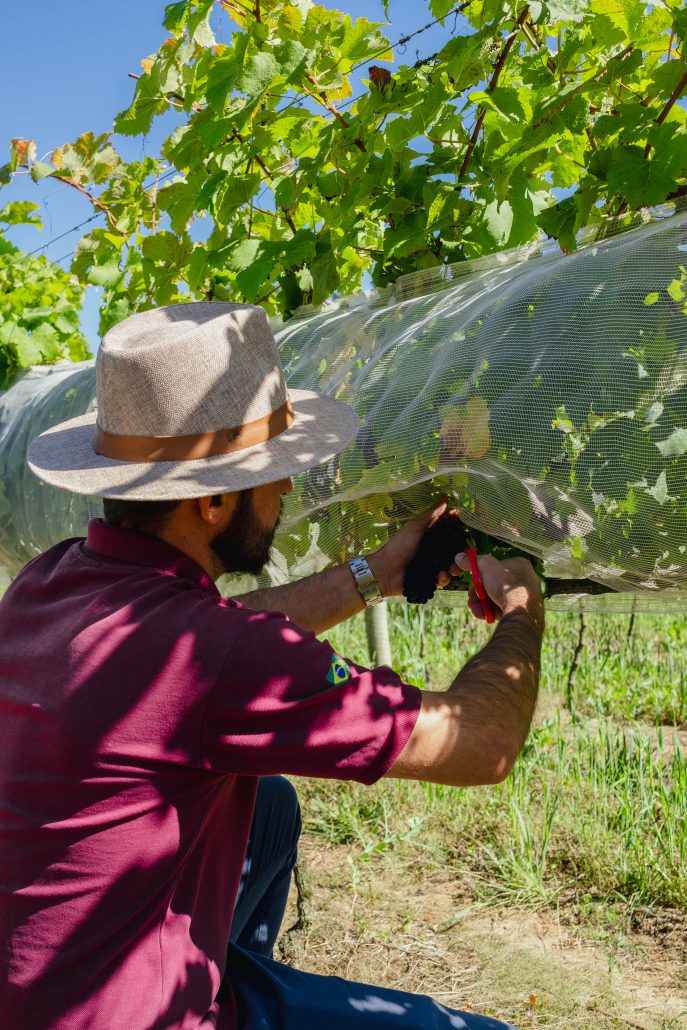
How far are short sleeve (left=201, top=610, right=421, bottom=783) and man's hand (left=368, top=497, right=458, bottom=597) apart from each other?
0.52 m

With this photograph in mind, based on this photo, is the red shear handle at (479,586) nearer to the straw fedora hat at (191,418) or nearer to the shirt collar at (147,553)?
the straw fedora hat at (191,418)

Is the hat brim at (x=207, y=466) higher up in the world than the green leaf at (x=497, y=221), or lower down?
lower down

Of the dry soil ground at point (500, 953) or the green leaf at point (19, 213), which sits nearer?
the dry soil ground at point (500, 953)

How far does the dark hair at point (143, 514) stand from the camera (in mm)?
1591

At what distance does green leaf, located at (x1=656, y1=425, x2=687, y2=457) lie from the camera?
1342mm

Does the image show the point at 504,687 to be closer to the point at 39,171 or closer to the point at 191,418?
the point at 191,418

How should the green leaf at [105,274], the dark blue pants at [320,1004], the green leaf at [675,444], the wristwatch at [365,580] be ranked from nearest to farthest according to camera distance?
1. the green leaf at [675,444]
2. the dark blue pants at [320,1004]
3. the wristwatch at [365,580]
4. the green leaf at [105,274]

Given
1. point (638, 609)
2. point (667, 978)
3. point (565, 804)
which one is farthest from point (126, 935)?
point (565, 804)

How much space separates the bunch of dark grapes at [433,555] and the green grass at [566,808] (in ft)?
5.61

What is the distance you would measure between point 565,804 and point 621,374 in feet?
9.06

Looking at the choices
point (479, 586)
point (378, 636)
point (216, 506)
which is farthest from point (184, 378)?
point (378, 636)

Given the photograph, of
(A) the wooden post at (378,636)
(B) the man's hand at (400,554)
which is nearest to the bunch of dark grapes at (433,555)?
(B) the man's hand at (400,554)

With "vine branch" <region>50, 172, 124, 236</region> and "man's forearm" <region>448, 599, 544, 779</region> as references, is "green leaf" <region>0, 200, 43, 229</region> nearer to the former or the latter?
"vine branch" <region>50, 172, 124, 236</region>

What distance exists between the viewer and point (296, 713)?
1.38 metres
